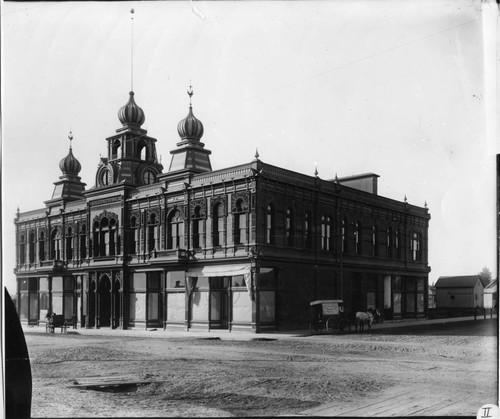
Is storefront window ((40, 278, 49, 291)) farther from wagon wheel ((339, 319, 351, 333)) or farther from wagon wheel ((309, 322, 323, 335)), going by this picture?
wagon wheel ((339, 319, 351, 333))

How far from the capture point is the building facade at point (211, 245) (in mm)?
14039

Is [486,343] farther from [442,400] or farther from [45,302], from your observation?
[45,302]

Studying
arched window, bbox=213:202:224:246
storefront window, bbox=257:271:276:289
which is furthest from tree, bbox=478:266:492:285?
arched window, bbox=213:202:224:246

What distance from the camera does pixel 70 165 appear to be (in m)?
12.6

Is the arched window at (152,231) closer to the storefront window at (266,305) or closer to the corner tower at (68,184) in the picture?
the corner tower at (68,184)

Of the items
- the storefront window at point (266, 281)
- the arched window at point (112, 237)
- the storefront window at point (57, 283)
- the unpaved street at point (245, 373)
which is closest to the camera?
the unpaved street at point (245, 373)

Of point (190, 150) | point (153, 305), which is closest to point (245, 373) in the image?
point (153, 305)

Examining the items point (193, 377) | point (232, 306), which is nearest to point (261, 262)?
point (232, 306)

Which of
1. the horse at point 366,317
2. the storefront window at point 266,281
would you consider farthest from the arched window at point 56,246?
the horse at point 366,317

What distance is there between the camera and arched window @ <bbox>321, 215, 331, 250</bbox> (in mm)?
14672

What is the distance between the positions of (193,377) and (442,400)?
17.0ft

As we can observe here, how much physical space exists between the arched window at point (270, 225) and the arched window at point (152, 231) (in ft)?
11.1

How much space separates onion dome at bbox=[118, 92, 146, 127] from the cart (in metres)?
6.69

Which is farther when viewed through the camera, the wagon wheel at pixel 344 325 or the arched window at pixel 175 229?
the arched window at pixel 175 229
